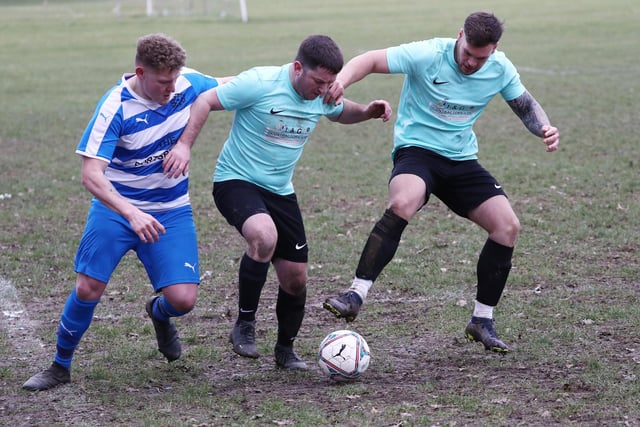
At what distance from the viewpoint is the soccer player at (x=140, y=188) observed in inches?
212

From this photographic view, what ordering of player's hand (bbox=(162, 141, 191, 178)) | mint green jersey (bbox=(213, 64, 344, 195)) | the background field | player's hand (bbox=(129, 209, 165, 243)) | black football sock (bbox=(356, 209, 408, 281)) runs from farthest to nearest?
black football sock (bbox=(356, 209, 408, 281)) → mint green jersey (bbox=(213, 64, 344, 195)) → player's hand (bbox=(162, 141, 191, 178)) → the background field → player's hand (bbox=(129, 209, 165, 243))

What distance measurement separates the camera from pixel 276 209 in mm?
5988

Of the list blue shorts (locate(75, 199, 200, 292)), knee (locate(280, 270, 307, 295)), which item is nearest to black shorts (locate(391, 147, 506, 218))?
knee (locate(280, 270, 307, 295))

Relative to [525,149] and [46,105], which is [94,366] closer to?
[525,149]

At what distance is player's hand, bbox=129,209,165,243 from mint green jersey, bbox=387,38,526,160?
199cm

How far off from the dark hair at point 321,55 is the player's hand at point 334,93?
0.22 meters

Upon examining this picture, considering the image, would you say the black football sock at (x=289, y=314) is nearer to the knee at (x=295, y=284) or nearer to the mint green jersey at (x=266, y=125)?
the knee at (x=295, y=284)

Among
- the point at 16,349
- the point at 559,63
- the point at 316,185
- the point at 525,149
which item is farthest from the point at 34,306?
the point at 559,63

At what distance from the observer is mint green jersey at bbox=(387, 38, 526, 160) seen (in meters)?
6.38

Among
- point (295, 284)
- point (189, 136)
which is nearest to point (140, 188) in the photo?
point (189, 136)

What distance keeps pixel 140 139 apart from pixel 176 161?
0.88 feet

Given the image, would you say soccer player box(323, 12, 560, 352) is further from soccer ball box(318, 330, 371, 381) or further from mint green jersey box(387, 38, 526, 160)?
soccer ball box(318, 330, 371, 381)

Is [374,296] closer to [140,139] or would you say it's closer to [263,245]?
[263,245]

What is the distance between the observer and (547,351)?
20.6 feet
